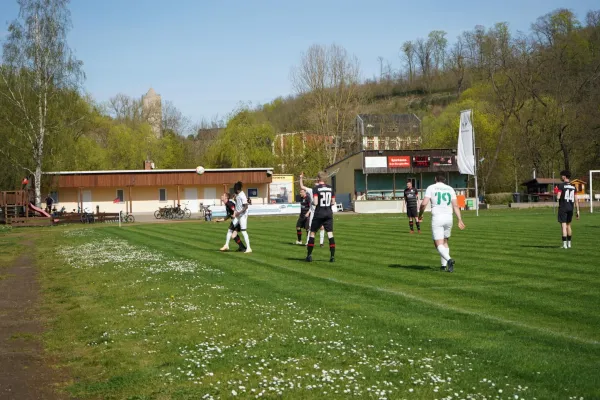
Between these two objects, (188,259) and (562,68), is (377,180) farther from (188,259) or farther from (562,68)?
(188,259)

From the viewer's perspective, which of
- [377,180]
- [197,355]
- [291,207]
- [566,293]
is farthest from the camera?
[377,180]

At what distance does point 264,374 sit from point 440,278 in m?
7.03

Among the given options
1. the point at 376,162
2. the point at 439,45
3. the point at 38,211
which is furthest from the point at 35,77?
the point at 439,45

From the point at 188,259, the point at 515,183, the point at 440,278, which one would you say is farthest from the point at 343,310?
the point at 515,183

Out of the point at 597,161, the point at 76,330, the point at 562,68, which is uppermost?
the point at 562,68

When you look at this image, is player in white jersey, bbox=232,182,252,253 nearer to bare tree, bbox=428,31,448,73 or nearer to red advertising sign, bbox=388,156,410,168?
red advertising sign, bbox=388,156,410,168

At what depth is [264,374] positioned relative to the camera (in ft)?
20.4

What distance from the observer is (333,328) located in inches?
320

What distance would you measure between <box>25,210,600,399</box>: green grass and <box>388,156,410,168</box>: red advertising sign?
1947 inches

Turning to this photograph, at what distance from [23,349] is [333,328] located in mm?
3904

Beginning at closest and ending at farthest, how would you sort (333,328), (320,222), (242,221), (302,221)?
(333,328)
(320,222)
(242,221)
(302,221)

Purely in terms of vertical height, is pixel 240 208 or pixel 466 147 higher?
pixel 466 147

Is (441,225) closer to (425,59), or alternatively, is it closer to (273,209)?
(273,209)

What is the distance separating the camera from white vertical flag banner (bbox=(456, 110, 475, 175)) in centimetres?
4597
